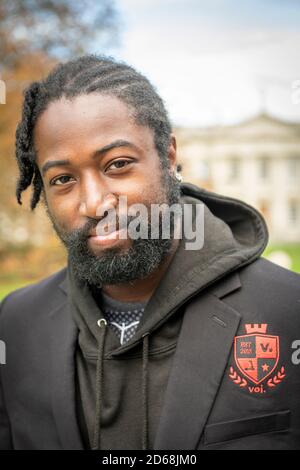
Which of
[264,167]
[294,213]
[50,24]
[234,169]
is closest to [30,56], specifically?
[50,24]

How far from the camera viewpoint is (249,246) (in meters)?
2.57

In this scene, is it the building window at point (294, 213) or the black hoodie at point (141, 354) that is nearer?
the black hoodie at point (141, 354)

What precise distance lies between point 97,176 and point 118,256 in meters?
0.38

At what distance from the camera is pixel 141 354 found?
2244 millimetres

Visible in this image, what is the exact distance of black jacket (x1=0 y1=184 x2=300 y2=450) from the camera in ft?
6.72

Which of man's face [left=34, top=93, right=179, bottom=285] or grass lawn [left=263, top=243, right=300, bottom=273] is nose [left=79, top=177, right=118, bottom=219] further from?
grass lawn [left=263, top=243, right=300, bottom=273]

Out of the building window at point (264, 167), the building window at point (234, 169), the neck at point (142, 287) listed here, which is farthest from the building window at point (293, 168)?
the neck at point (142, 287)

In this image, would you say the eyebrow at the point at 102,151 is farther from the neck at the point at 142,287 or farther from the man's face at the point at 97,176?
the neck at the point at 142,287

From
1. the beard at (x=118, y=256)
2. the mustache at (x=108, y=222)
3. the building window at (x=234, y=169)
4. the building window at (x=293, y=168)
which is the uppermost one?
the building window at (x=293, y=168)

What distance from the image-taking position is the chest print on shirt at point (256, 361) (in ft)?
6.93

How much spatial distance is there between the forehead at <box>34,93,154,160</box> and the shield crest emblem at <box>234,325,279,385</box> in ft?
3.32

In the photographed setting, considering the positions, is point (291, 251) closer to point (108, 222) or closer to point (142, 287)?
point (142, 287)

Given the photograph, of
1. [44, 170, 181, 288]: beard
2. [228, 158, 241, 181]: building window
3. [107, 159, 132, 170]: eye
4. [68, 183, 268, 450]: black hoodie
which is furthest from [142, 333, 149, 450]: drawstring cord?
[228, 158, 241, 181]: building window
